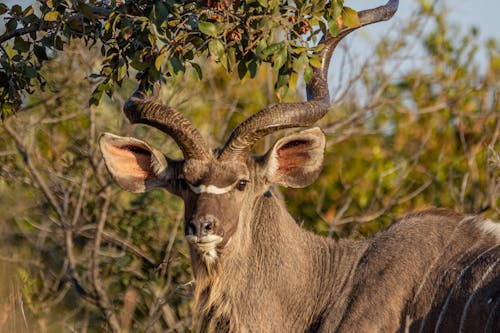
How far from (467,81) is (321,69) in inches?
179

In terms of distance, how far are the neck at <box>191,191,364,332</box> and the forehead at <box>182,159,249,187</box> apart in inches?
8.9

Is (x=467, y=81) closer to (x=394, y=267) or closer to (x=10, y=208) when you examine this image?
(x=10, y=208)

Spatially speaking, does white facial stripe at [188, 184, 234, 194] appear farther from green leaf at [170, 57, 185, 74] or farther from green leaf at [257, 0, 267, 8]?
green leaf at [257, 0, 267, 8]

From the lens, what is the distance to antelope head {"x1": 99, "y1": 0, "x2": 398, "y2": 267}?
4047 millimetres

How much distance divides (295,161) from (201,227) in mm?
689

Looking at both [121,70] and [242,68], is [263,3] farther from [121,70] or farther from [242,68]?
[121,70]

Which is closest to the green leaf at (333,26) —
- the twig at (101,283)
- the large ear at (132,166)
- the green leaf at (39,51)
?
the large ear at (132,166)

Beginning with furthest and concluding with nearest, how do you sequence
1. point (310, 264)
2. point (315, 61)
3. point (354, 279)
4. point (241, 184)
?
1. point (310, 264)
2. point (354, 279)
3. point (241, 184)
4. point (315, 61)

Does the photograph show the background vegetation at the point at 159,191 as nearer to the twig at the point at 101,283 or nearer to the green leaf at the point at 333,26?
the twig at the point at 101,283

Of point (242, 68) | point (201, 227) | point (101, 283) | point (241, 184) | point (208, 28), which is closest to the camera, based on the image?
point (208, 28)

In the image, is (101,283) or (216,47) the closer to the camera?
(216,47)

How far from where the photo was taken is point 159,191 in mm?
6898

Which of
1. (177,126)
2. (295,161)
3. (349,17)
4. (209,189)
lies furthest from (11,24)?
(349,17)

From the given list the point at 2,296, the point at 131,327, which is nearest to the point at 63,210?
the point at 131,327
